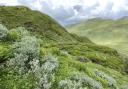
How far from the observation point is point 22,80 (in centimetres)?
1480

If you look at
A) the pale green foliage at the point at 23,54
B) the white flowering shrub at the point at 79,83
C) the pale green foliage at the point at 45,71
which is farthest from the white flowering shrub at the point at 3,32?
the white flowering shrub at the point at 79,83

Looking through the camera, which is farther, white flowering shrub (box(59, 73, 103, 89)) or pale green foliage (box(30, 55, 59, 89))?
white flowering shrub (box(59, 73, 103, 89))

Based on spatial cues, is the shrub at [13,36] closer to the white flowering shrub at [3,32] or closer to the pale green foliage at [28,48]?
the white flowering shrub at [3,32]

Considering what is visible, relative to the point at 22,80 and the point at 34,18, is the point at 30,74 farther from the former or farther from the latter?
the point at 34,18

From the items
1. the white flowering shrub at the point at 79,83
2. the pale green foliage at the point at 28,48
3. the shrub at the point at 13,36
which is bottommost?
the white flowering shrub at the point at 79,83

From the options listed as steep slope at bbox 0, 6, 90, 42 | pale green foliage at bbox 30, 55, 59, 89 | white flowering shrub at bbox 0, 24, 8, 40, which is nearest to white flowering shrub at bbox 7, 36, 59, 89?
pale green foliage at bbox 30, 55, 59, 89

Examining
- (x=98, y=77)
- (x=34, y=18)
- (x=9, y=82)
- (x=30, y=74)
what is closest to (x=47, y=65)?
(x=30, y=74)

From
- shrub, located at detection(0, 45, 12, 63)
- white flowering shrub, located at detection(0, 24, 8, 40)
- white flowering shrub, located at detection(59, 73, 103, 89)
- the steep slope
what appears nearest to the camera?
white flowering shrub, located at detection(59, 73, 103, 89)

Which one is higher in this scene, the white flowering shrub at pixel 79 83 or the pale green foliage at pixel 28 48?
the pale green foliage at pixel 28 48

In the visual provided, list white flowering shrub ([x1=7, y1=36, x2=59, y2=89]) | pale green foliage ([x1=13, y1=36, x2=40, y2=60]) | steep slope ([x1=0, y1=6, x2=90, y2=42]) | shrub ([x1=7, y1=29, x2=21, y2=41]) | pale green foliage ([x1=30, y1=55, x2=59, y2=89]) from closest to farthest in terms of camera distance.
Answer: pale green foliage ([x1=30, y1=55, x2=59, y2=89]), white flowering shrub ([x1=7, y1=36, x2=59, y2=89]), pale green foliage ([x1=13, y1=36, x2=40, y2=60]), shrub ([x1=7, y1=29, x2=21, y2=41]), steep slope ([x1=0, y1=6, x2=90, y2=42])

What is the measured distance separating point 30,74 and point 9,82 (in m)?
1.13

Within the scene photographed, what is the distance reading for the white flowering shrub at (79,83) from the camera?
595 inches

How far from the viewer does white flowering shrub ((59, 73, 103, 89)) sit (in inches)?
595

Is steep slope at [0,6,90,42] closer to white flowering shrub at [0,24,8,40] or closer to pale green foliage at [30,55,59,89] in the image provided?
white flowering shrub at [0,24,8,40]
